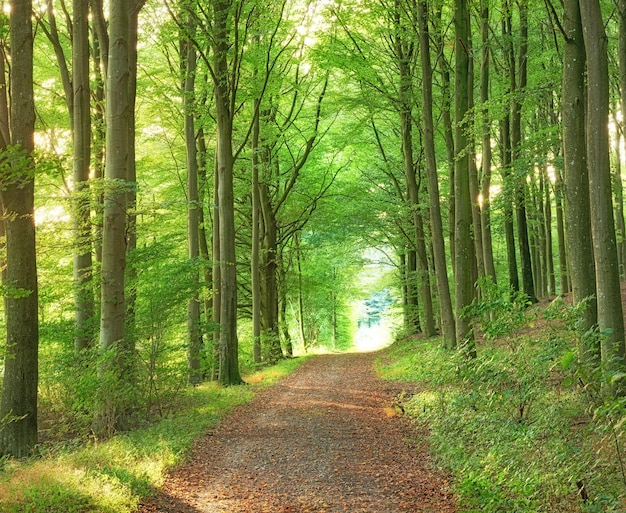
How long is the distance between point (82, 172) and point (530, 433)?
31.1 feet

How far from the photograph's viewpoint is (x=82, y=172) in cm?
1109

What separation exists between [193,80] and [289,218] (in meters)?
9.51

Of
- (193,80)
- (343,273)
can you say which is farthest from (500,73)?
(343,273)

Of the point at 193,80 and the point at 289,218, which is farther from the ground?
the point at 193,80

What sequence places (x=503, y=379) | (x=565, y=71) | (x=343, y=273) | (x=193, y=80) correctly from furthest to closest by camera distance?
(x=343, y=273)
(x=193, y=80)
(x=565, y=71)
(x=503, y=379)

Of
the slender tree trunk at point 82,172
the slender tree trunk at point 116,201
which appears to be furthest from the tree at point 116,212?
the slender tree trunk at point 82,172

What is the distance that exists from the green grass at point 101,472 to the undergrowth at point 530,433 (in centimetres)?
336

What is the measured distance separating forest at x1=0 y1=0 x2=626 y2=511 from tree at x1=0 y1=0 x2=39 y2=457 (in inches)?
1.1

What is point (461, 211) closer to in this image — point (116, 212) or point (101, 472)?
point (116, 212)

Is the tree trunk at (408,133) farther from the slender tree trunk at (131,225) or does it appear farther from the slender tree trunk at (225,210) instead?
the slender tree trunk at (131,225)

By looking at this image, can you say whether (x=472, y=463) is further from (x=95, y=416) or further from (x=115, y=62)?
(x=115, y=62)

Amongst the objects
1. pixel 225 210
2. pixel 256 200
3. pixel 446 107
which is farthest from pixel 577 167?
pixel 256 200

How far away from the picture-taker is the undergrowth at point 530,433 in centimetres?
443

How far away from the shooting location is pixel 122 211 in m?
9.43
